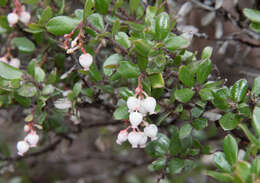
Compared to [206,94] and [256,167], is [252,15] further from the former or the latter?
[256,167]

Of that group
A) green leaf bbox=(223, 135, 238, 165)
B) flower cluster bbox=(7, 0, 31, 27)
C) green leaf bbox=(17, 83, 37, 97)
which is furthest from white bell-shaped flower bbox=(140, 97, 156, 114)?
flower cluster bbox=(7, 0, 31, 27)

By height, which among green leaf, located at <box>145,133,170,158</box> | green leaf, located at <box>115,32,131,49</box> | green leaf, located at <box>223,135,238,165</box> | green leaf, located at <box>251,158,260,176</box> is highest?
green leaf, located at <box>115,32,131,49</box>

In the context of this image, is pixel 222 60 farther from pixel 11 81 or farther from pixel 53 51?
pixel 11 81

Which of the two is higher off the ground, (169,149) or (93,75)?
(93,75)

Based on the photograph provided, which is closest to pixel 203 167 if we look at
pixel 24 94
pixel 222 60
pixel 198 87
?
pixel 222 60

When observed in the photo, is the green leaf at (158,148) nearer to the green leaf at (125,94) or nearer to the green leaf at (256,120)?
the green leaf at (125,94)

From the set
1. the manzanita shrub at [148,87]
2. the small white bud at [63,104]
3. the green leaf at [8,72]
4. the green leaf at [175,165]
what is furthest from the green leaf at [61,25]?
the green leaf at [175,165]

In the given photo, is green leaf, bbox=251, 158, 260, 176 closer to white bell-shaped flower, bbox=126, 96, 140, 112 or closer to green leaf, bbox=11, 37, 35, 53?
white bell-shaped flower, bbox=126, 96, 140, 112
